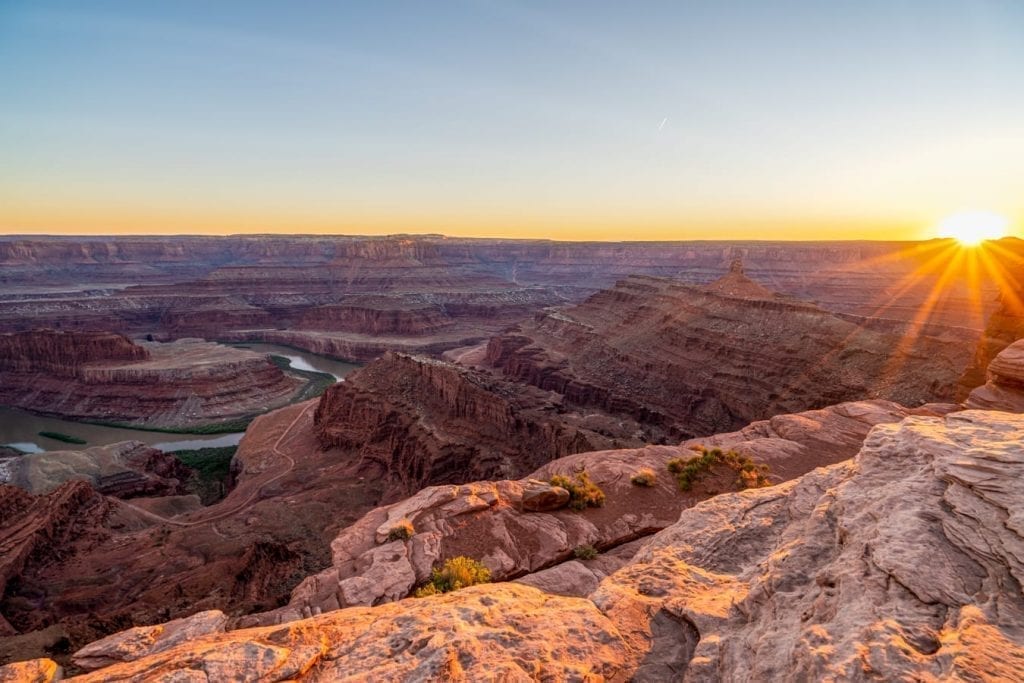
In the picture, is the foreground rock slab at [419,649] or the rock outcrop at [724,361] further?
the rock outcrop at [724,361]

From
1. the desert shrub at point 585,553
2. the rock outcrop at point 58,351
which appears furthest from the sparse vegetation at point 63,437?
the desert shrub at point 585,553

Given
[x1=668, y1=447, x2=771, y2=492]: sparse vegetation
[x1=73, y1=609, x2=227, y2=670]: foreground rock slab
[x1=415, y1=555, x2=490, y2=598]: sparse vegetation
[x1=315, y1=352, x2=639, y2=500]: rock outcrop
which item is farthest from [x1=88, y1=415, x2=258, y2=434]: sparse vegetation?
[x1=415, y1=555, x2=490, y2=598]: sparse vegetation

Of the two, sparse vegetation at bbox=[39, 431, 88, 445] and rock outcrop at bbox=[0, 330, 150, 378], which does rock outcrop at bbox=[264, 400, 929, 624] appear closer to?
sparse vegetation at bbox=[39, 431, 88, 445]

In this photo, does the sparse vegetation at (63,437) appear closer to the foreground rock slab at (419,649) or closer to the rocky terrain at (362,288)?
the rocky terrain at (362,288)

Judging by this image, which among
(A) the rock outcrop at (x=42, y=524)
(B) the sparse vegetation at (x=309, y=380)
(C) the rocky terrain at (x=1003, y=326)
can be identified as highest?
(C) the rocky terrain at (x=1003, y=326)

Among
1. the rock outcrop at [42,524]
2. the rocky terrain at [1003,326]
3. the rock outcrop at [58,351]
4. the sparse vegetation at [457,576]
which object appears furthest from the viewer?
the rock outcrop at [58,351]
